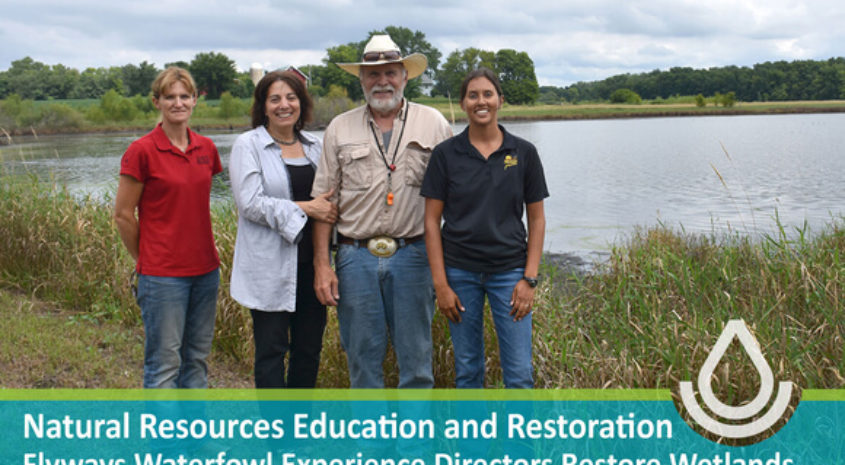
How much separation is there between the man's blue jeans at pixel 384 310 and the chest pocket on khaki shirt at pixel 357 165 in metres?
0.30

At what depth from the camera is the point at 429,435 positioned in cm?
333

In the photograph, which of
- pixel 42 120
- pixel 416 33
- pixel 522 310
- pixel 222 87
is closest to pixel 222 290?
pixel 522 310

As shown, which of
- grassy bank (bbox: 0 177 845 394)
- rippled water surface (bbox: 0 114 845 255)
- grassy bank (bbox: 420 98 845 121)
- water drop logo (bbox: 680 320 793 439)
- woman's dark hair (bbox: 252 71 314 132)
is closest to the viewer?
woman's dark hair (bbox: 252 71 314 132)

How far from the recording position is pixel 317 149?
345 centimetres

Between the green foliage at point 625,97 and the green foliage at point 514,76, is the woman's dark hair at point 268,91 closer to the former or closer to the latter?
the green foliage at point 514,76

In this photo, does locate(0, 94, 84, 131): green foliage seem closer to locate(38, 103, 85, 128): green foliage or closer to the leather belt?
locate(38, 103, 85, 128): green foliage

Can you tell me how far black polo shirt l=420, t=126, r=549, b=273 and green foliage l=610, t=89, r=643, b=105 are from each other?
3953 inches

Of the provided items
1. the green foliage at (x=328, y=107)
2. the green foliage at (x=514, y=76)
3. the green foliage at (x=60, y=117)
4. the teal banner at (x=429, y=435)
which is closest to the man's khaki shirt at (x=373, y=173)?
the green foliage at (x=514, y=76)

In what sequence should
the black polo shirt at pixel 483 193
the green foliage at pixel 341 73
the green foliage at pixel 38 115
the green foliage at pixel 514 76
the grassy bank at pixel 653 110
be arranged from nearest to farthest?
the black polo shirt at pixel 483 193 → the green foliage at pixel 514 76 → the green foliage at pixel 38 115 → the green foliage at pixel 341 73 → the grassy bank at pixel 653 110

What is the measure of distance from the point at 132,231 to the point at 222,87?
9100 cm

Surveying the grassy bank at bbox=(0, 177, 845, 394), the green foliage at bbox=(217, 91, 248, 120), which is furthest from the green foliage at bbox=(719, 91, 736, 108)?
the grassy bank at bbox=(0, 177, 845, 394)

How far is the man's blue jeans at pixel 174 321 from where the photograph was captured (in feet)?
10.5

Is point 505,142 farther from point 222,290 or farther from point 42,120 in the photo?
point 42,120

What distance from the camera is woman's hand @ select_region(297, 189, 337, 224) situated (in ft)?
10.4
